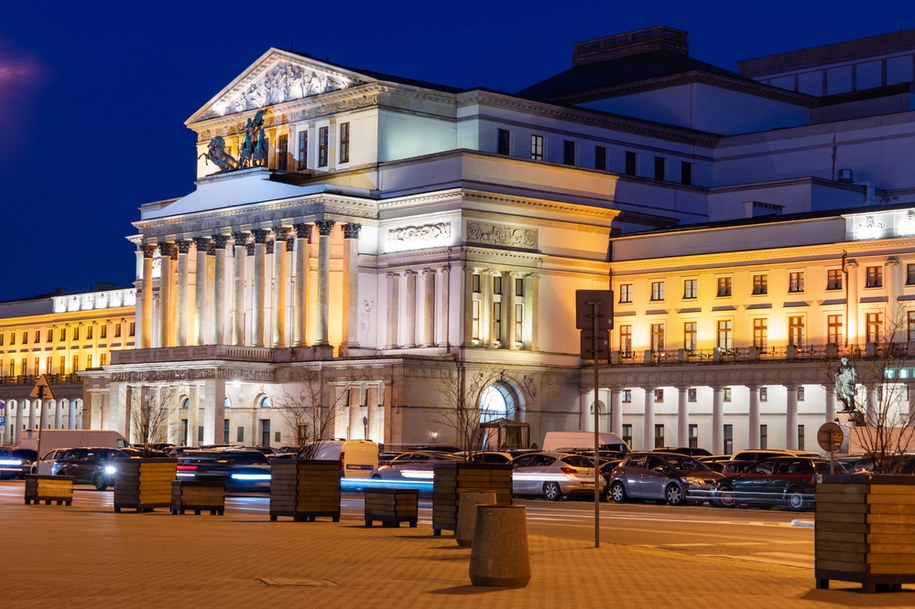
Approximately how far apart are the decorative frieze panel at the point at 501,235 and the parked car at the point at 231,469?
116 ft

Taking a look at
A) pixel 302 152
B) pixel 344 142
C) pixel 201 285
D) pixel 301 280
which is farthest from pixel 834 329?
pixel 201 285

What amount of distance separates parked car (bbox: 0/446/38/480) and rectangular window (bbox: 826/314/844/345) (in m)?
44.5

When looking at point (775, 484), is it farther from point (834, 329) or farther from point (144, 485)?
point (834, 329)

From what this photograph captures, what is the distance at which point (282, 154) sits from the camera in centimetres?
12350

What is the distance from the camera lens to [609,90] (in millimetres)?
133375

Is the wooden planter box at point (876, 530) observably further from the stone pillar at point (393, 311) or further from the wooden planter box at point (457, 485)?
the stone pillar at point (393, 311)

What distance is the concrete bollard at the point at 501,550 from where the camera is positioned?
24484mm

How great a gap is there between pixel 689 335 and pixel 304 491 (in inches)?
2761

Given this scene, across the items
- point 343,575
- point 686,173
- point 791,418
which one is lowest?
point 343,575

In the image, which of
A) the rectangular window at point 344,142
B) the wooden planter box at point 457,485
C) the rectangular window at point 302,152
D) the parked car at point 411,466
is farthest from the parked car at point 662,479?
the rectangular window at point 302,152

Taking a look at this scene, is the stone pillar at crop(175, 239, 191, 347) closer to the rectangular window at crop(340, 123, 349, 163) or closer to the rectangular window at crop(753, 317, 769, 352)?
the rectangular window at crop(340, 123, 349, 163)

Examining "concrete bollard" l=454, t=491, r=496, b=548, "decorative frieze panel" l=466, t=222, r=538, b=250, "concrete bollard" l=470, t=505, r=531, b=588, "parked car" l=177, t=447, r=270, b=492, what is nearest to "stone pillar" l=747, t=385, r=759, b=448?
"decorative frieze panel" l=466, t=222, r=538, b=250

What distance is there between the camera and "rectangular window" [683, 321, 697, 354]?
4311 inches

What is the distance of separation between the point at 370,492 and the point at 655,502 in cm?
2388
